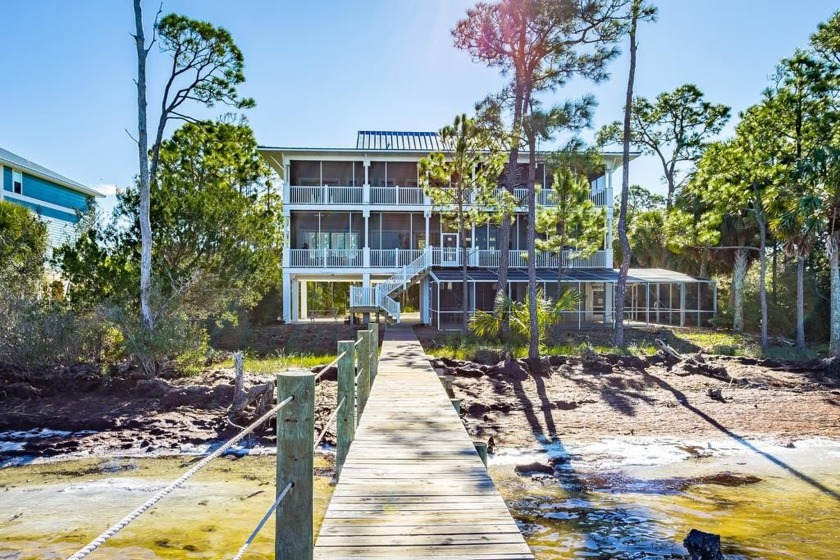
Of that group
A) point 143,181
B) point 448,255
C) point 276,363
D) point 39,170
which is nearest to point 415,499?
point 276,363

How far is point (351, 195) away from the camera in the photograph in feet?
92.3

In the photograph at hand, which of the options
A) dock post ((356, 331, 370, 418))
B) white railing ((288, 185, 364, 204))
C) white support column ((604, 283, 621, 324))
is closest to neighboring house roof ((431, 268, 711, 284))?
white support column ((604, 283, 621, 324))

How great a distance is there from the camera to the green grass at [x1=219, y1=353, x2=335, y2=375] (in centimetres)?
1476

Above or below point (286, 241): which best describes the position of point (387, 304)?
below

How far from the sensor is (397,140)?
104 ft

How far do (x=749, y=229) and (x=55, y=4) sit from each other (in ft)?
89.4

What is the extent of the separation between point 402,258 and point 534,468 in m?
19.9

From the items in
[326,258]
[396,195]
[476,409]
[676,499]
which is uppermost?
[396,195]

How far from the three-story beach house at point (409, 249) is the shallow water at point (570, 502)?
1596cm

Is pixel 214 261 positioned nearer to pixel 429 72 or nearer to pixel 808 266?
pixel 429 72

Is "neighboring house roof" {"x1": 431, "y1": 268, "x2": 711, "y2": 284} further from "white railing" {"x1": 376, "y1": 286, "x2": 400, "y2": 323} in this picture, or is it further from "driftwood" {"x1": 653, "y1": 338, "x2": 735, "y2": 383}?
"driftwood" {"x1": 653, "y1": 338, "x2": 735, "y2": 383}

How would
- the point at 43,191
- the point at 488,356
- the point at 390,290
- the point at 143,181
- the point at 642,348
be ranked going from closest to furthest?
1. the point at 143,181
2. the point at 488,356
3. the point at 642,348
4. the point at 390,290
5. the point at 43,191

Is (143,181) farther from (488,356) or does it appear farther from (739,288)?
(739,288)

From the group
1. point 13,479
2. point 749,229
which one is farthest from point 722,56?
point 13,479
